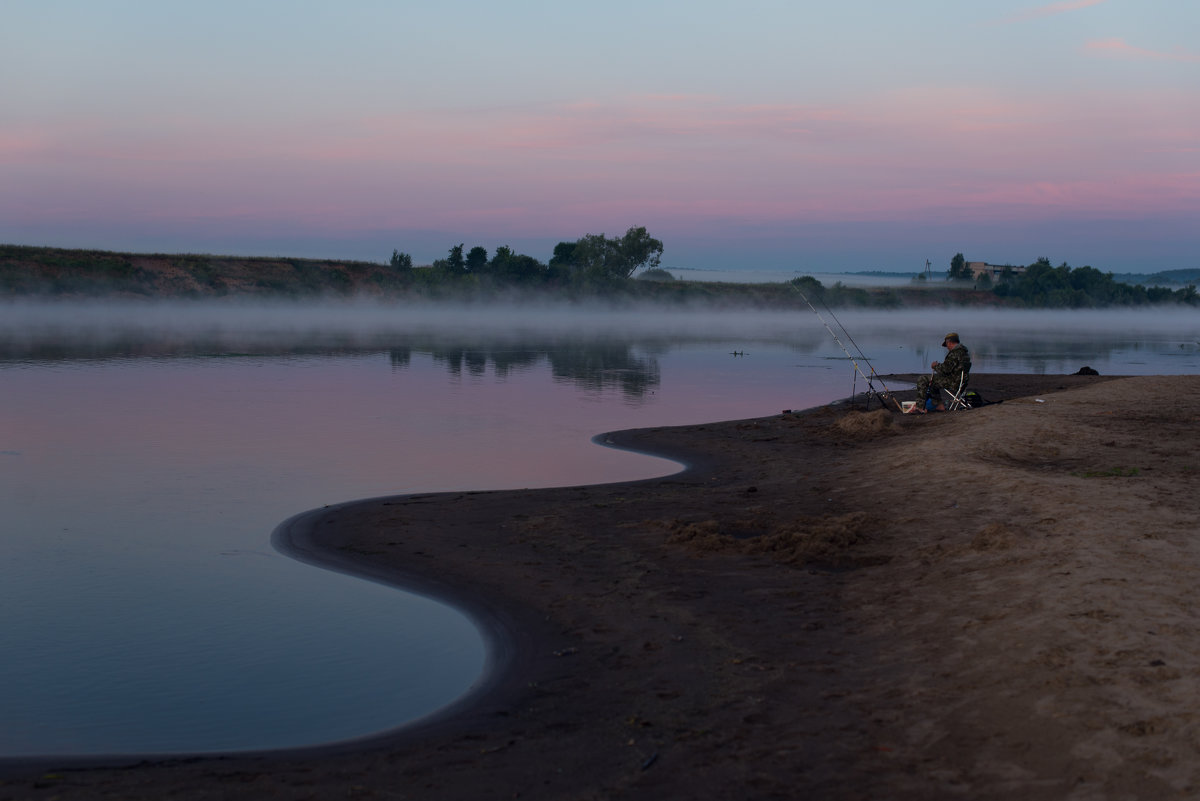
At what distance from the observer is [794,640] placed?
273 inches

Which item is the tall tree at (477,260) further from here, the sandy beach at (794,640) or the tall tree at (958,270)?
the sandy beach at (794,640)

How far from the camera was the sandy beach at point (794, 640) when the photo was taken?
16.1ft

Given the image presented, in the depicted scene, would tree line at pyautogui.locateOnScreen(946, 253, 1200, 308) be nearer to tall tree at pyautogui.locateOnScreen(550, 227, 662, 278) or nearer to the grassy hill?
tall tree at pyautogui.locateOnScreen(550, 227, 662, 278)

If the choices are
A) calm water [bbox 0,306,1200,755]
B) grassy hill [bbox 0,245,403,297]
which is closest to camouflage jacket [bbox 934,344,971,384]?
calm water [bbox 0,306,1200,755]

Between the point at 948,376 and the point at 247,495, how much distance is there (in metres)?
12.7

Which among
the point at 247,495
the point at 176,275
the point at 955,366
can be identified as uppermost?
the point at 176,275

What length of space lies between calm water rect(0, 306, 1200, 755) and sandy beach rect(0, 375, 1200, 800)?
50cm

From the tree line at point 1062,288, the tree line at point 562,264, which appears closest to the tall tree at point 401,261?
the tree line at point 562,264

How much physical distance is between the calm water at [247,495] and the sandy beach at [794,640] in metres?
0.50

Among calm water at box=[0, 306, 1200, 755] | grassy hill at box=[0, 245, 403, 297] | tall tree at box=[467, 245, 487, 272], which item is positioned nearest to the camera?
calm water at box=[0, 306, 1200, 755]

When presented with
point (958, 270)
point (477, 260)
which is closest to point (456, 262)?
point (477, 260)

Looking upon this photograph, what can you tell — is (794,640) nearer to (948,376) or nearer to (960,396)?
(960,396)

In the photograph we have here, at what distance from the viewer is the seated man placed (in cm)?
1916

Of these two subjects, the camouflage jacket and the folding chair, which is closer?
the folding chair
